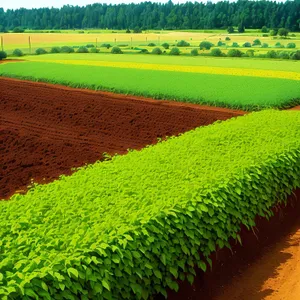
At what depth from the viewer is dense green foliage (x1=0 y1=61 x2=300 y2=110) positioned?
21.0 meters

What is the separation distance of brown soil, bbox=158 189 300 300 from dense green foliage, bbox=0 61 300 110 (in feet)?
38.1

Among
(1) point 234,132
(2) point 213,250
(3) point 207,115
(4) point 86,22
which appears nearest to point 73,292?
(2) point 213,250

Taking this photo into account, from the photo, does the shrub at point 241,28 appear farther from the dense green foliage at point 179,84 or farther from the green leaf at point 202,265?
the green leaf at point 202,265

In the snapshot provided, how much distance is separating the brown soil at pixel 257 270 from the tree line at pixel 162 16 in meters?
87.2

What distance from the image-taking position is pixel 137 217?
5.82 meters

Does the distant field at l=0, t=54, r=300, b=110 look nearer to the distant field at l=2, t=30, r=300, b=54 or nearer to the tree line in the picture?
the distant field at l=2, t=30, r=300, b=54

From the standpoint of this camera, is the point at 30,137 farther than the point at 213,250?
Yes

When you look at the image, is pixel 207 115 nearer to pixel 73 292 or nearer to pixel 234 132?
pixel 234 132

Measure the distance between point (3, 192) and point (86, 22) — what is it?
143626 millimetres

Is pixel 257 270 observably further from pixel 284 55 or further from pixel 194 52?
pixel 194 52

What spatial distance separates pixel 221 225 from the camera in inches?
268

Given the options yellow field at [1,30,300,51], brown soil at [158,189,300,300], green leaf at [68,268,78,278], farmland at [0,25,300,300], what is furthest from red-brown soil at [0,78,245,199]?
yellow field at [1,30,300,51]

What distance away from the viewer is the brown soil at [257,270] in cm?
675

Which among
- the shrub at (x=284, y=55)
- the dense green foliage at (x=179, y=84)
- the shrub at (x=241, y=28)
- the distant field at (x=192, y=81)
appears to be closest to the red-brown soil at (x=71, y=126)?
the dense green foliage at (x=179, y=84)
